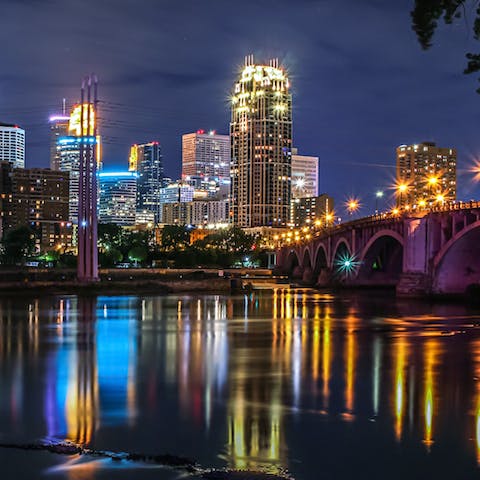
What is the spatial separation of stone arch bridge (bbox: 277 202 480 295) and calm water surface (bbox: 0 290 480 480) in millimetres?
27270

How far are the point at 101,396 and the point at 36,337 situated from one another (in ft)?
64.7

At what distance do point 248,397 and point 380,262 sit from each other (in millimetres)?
93625

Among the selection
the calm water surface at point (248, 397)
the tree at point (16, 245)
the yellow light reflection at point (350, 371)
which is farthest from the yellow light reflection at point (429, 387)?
the tree at point (16, 245)

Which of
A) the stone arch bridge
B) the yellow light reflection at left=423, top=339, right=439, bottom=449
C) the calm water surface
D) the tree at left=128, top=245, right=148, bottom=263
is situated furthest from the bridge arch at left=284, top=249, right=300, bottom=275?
the yellow light reflection at left=423, top=339, right=439, bottom=449

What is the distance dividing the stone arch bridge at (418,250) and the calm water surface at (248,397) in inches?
1074

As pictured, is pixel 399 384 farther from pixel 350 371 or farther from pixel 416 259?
pixel 416 259

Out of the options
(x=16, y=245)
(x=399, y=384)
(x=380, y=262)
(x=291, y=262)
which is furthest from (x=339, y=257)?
(x=399, y=384)

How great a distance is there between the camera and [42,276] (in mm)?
110188

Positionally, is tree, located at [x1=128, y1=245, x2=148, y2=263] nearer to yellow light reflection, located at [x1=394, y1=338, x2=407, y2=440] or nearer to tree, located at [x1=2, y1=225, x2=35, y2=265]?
tree, located at [x1=2, y1=225, x2=35, y2=265]

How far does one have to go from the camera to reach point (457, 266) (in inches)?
3194

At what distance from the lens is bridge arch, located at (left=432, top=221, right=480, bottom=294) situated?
261 ft

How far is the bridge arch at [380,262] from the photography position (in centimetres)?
10891

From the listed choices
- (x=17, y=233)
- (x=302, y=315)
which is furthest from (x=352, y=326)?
(x=17, y=233)

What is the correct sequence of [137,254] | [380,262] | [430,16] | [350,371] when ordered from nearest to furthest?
[430,16]
[350,371]
[380,262]
[137,254]
